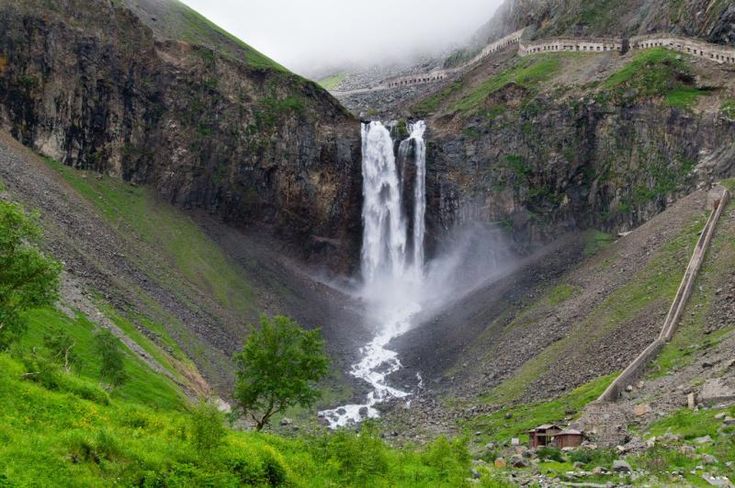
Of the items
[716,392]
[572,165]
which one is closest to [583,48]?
[572,165]

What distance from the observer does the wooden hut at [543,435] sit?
37219 mm

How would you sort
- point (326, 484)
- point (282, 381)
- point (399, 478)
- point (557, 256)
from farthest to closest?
point (557, 256) < point (282, 381) < point (399, 478) < point (326, 484)

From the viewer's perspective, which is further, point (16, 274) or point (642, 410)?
point (642, 410)

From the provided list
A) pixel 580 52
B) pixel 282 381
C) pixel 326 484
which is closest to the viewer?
pixel 326 484

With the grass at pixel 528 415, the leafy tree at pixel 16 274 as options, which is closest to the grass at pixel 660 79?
the grass at pixel 528 415

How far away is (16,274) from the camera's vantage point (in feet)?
83.9

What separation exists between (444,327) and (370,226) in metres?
28.7

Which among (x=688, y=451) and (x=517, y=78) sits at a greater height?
(x=517, y=78)

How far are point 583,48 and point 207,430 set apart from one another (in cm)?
10948

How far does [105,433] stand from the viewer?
17562mm

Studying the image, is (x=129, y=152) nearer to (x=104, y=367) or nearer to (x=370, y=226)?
(x=370, y=226)

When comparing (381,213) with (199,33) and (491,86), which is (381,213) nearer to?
(491,86)

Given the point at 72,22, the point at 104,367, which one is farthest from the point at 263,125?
the point at 104,367

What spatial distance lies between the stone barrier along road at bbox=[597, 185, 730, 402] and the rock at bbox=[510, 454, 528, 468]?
11585 mm
